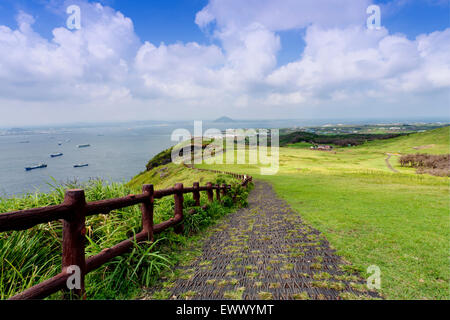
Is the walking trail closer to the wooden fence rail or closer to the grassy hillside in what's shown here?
the wooden fence rail

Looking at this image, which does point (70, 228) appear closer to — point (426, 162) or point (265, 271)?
point (265, 271)

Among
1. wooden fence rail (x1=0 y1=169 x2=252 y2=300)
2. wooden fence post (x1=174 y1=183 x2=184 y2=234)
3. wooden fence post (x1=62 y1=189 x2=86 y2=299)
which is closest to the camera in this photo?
wooden fence rail (x1=0 y1=169 x2=252 y2=300)

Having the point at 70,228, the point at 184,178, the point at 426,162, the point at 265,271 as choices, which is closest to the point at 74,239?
the point at 70,228

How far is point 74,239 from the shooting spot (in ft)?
8.45

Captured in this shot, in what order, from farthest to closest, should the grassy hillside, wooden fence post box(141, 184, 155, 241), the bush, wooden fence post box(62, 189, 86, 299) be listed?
1. the bush
2. the grassy hillside
3. wooden fence post box(141, 184, 155, 241)
4. wooden fence post box(62, 189, 86, 299)

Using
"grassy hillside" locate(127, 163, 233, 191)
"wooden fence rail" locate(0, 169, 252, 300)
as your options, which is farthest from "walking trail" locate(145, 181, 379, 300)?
"grassy hillside" locate(127, 163, 233, 191)

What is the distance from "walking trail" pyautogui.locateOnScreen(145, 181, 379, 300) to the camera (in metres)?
2.95

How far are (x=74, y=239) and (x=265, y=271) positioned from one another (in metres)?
2.68

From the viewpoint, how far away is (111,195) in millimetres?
5109

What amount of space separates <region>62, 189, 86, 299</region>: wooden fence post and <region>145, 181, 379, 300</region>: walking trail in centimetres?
93

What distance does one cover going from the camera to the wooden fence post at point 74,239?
2535mm
